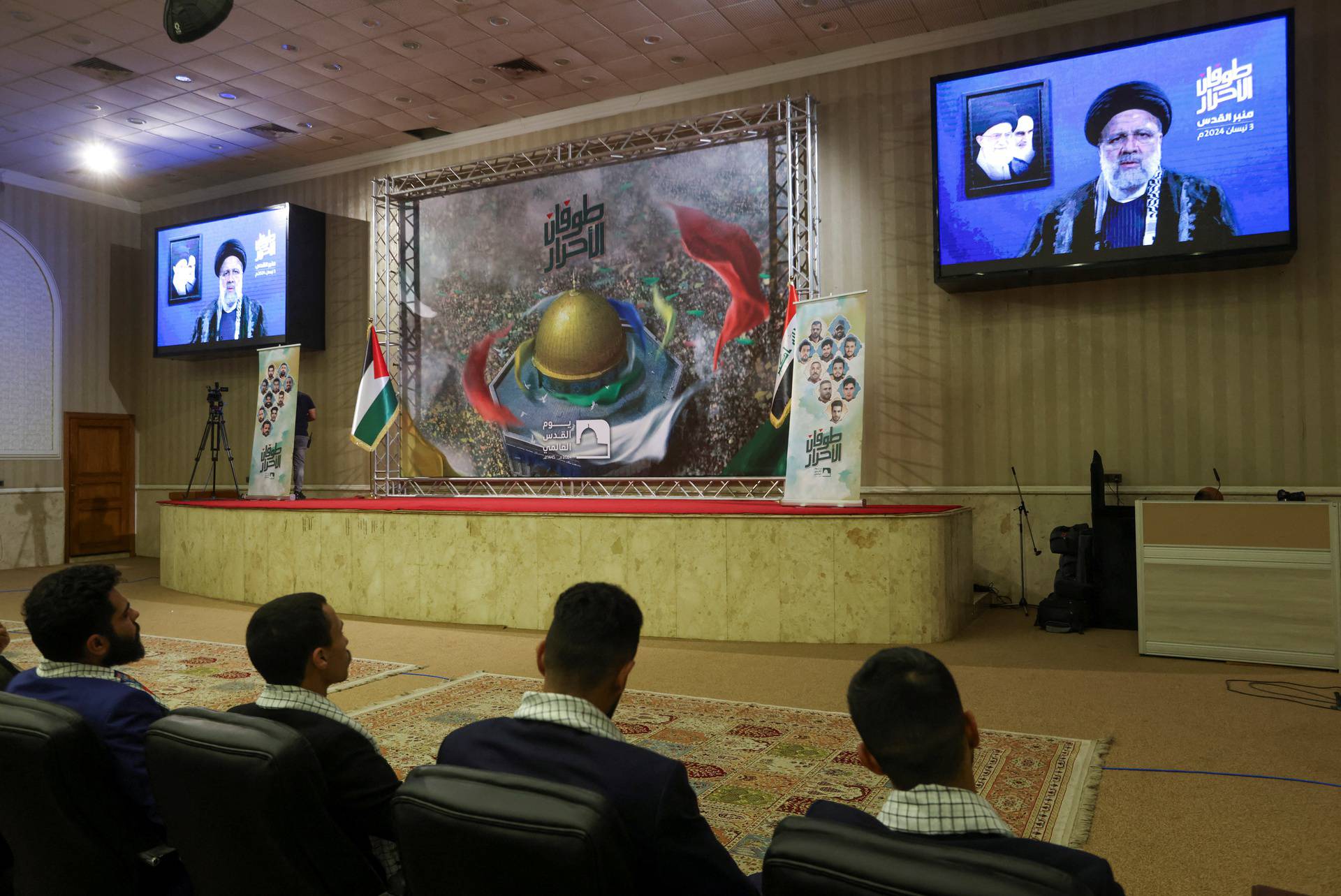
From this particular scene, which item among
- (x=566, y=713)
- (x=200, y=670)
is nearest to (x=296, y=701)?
(x=566, y=713)

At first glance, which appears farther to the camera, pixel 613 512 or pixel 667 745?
pixel 613 512

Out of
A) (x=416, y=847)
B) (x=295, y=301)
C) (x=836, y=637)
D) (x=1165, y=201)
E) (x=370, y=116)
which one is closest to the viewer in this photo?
(x=416, y=847)

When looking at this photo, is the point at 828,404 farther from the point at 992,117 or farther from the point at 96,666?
the point at 96,666

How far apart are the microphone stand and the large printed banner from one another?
1.96m

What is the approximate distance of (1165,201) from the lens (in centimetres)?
634

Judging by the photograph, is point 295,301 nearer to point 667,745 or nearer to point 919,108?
point 919,108

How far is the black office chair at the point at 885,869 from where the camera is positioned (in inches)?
Result: 37.9

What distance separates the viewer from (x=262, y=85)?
8539mm

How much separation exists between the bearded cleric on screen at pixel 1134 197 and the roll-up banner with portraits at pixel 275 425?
6.73m

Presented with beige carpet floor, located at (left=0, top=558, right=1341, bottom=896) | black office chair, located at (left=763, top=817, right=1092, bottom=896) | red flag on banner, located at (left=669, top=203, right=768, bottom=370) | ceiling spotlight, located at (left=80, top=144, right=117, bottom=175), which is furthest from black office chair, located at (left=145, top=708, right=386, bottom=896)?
ceiling spotlight, located at (left=80, top=144, right=117, bottom=175)

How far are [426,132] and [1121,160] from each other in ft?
22.0

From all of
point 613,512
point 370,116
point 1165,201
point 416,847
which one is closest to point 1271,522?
point 1165,201

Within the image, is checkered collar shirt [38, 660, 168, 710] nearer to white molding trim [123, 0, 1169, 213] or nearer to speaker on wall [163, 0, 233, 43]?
speaker on wall [163, 0, 233, 43]

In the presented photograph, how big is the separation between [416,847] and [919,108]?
7.53 metres
